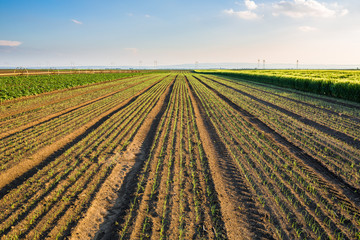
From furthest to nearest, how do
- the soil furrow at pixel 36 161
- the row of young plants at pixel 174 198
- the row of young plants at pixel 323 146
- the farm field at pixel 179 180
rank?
the row of young plants at pixel 323 146
the soil furrow at pixel 36 161
the farm field at pixel 179 180
the row of young plants at pixel 174 198

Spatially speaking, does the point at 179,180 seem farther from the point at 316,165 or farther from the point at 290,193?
the point at 316,165

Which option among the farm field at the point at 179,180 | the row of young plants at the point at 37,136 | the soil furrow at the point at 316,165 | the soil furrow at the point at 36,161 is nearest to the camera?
the farm field at the point at 179,180

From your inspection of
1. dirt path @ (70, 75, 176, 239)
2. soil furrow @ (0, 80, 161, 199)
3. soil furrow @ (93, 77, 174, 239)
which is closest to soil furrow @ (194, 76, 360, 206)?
soil furrow @ (93, 77, 174, 239)

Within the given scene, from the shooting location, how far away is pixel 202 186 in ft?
16.2

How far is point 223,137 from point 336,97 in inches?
644

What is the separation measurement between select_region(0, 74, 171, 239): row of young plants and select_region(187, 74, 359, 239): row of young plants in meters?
3.78

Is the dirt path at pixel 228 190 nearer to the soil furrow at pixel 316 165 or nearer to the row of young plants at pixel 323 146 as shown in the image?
the soil furrow at pixel 316 165

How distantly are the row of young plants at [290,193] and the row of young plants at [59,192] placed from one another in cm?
378

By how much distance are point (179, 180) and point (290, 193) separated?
8.31 feet

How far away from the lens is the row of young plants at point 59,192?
3.69 meters

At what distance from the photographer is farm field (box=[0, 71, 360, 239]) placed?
3703 mm

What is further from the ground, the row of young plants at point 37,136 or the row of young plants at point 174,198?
the row of young plants at point 37,136

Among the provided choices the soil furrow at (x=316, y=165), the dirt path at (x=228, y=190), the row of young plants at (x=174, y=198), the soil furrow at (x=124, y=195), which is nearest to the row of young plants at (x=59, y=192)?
the soil furrow at (x=124, y=195)

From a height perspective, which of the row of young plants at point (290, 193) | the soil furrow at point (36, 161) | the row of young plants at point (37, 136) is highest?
the row of young plants at point (37, 136)
